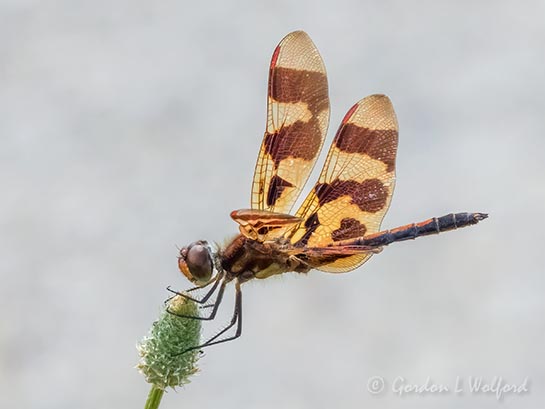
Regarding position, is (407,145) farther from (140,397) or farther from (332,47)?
(140,397)

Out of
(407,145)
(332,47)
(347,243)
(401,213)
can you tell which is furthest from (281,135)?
(332,47)

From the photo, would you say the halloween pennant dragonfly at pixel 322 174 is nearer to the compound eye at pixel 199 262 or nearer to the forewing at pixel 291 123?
the forewing at pixel 291 123

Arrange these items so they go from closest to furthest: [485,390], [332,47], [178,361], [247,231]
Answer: [178,361], [247,231], [485,390], [332,47]

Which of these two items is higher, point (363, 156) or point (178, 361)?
point (363, 156)

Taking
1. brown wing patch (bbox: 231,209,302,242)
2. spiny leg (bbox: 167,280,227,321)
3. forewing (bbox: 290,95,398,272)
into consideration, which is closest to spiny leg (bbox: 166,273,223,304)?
spiny leg (bbox: 167,280,227,321)

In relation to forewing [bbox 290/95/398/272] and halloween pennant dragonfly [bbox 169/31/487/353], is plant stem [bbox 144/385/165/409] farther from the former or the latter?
forewing [bbox 290/95/398/272]
